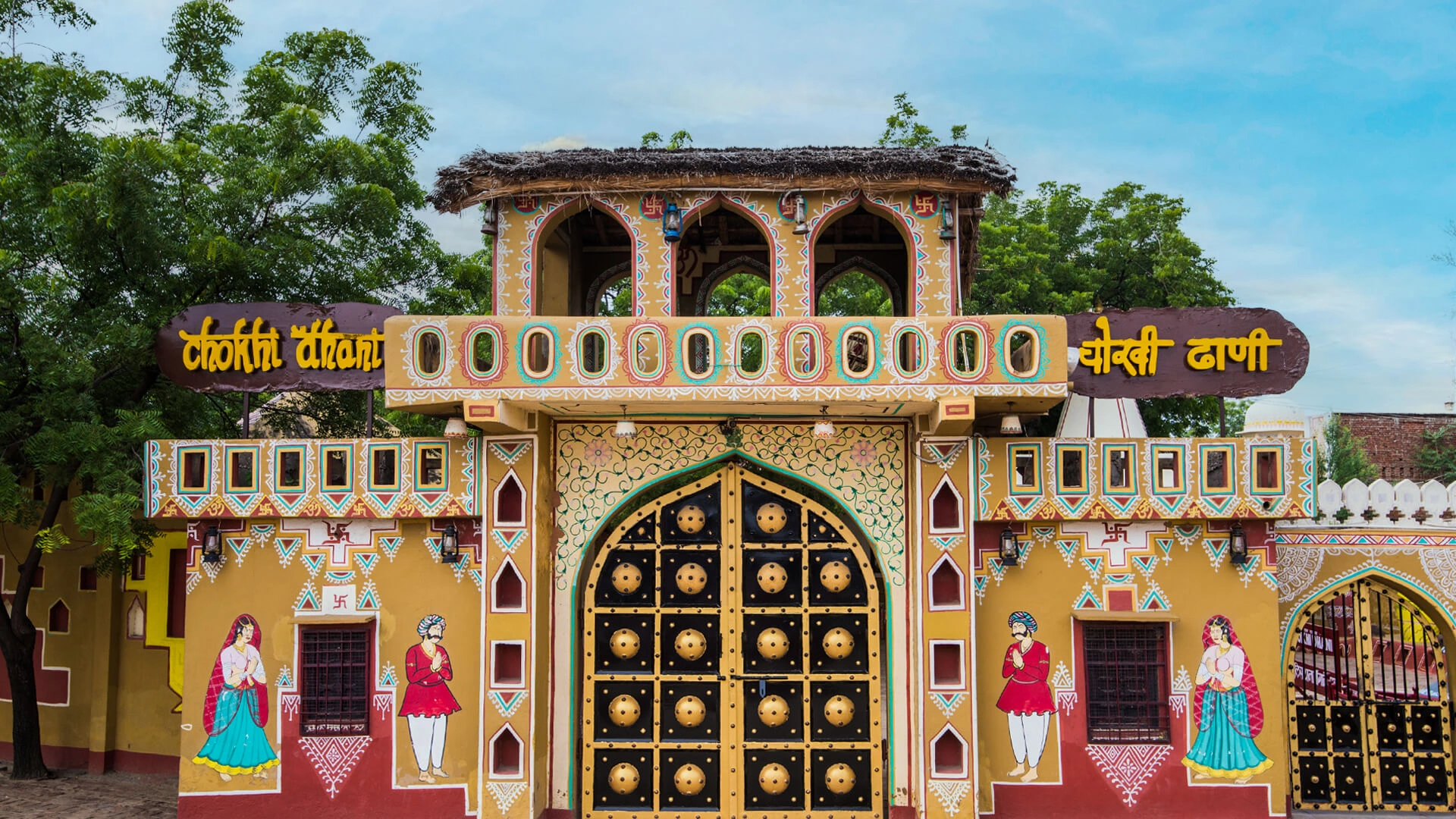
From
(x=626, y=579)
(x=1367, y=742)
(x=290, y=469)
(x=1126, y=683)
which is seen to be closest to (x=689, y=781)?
(x=626, y=579)

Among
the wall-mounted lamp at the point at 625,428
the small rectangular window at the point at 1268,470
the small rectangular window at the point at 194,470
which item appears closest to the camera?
the wall-mounted lamp at the point at 625,428

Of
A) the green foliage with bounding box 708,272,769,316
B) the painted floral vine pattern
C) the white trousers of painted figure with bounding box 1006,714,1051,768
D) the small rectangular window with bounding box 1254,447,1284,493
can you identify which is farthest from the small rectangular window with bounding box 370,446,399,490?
the green foliage with bounding box 708,272,769,316

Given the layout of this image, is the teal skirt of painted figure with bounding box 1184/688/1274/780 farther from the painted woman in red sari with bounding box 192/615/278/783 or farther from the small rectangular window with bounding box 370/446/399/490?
the painted woman in red sari with bounding box 192/615/278/783

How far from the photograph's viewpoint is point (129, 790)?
36.5 feet

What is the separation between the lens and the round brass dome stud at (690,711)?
9695mm

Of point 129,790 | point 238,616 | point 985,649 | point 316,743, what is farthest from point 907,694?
point 129,790

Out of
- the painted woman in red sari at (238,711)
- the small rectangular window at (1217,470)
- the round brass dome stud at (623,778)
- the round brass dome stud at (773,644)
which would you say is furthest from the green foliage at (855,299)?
the painted woman in red sari at (238,711)

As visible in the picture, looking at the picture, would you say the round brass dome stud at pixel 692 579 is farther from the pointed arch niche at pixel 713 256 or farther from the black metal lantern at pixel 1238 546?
the black metal lantern at pixel 1238 546

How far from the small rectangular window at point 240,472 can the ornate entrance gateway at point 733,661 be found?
337 centimetres

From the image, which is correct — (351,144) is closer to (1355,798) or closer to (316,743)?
(316,743)

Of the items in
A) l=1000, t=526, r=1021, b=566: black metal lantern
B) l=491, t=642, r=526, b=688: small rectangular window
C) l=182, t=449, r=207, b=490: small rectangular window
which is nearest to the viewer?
l=491, t=642, r=526, b=688: small rectangular window

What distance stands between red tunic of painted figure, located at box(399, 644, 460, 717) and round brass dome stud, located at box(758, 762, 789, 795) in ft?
9.60

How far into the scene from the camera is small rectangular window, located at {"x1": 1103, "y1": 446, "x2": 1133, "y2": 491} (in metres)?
9.53

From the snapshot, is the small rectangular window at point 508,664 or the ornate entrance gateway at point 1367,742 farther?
the ornate entrance gateway at point 1367,742
